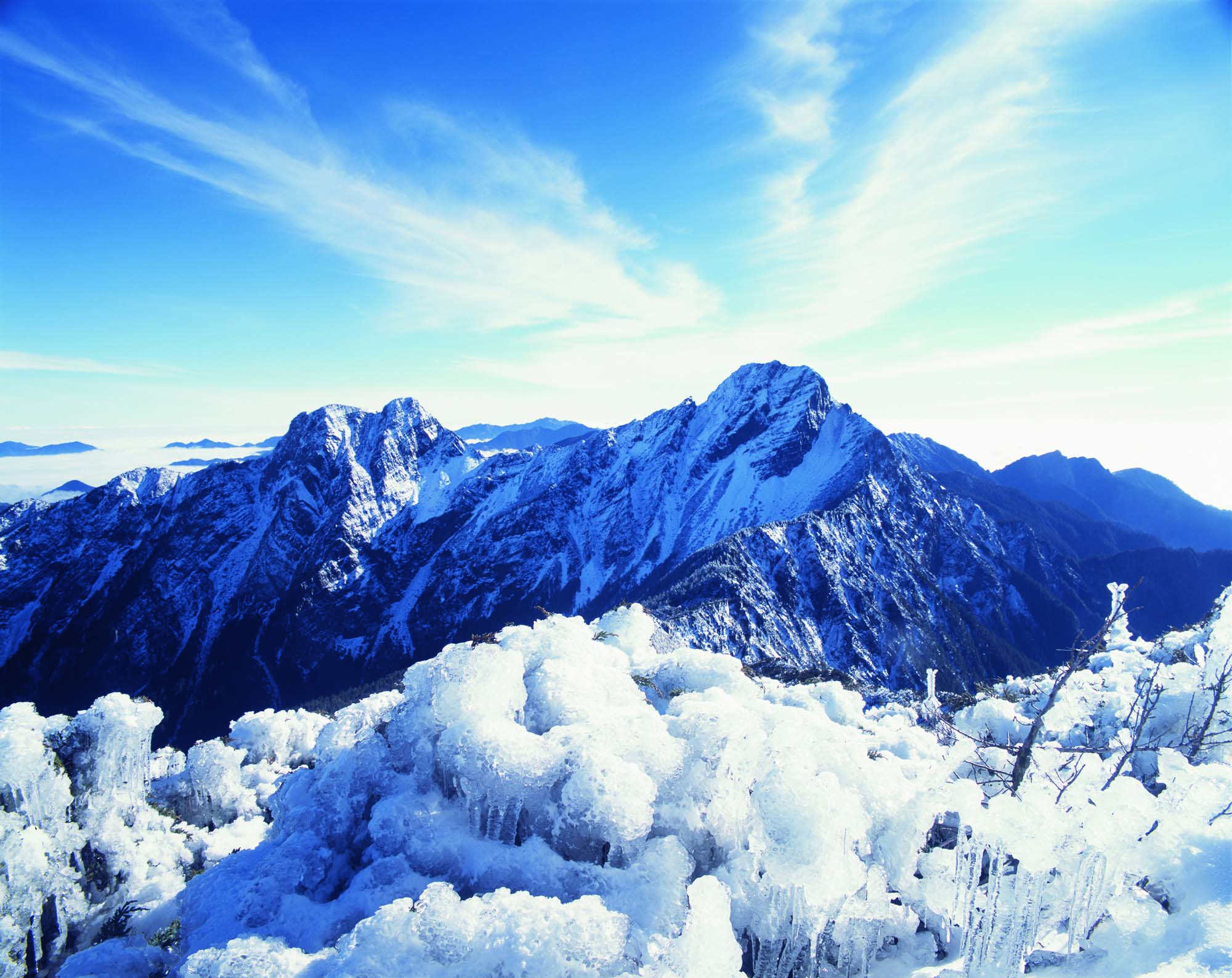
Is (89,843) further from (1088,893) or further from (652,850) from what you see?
(1088,893)

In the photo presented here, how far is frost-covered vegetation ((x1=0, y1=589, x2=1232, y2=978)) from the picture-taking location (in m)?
9.34

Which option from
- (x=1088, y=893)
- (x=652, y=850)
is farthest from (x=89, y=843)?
(x=1088, y=893)

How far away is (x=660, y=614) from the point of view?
112m

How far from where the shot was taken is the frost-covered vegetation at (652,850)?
9.34 m

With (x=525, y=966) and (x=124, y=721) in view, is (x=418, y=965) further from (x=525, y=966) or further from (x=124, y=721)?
(x=124, y=721)

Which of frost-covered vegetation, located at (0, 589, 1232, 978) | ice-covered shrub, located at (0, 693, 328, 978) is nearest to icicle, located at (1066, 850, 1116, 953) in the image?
frost-covered vegetation, located at (0, 589, 1232, 978)

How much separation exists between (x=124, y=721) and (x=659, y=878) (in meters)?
24.8

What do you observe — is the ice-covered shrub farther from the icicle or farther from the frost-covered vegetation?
the icicle

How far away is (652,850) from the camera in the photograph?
38.8 ft

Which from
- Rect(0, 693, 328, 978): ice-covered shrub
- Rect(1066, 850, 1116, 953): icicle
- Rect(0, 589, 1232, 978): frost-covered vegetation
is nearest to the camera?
Rect(1066, 850, 1116, 953): icicle

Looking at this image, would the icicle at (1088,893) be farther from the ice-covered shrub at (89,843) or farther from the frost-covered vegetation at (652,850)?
the ice-covered shrub at (89,843)

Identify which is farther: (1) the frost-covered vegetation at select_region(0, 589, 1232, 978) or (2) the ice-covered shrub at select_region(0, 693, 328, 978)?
(2) the ice-covered shrub at select_region(0, 693, 328, 978)

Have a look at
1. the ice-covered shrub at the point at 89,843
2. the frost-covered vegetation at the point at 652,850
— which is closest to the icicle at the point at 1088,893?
the frost-covered vegetation at the point at 652,850

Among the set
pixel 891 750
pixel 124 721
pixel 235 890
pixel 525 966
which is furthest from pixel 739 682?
pixel 124 721
